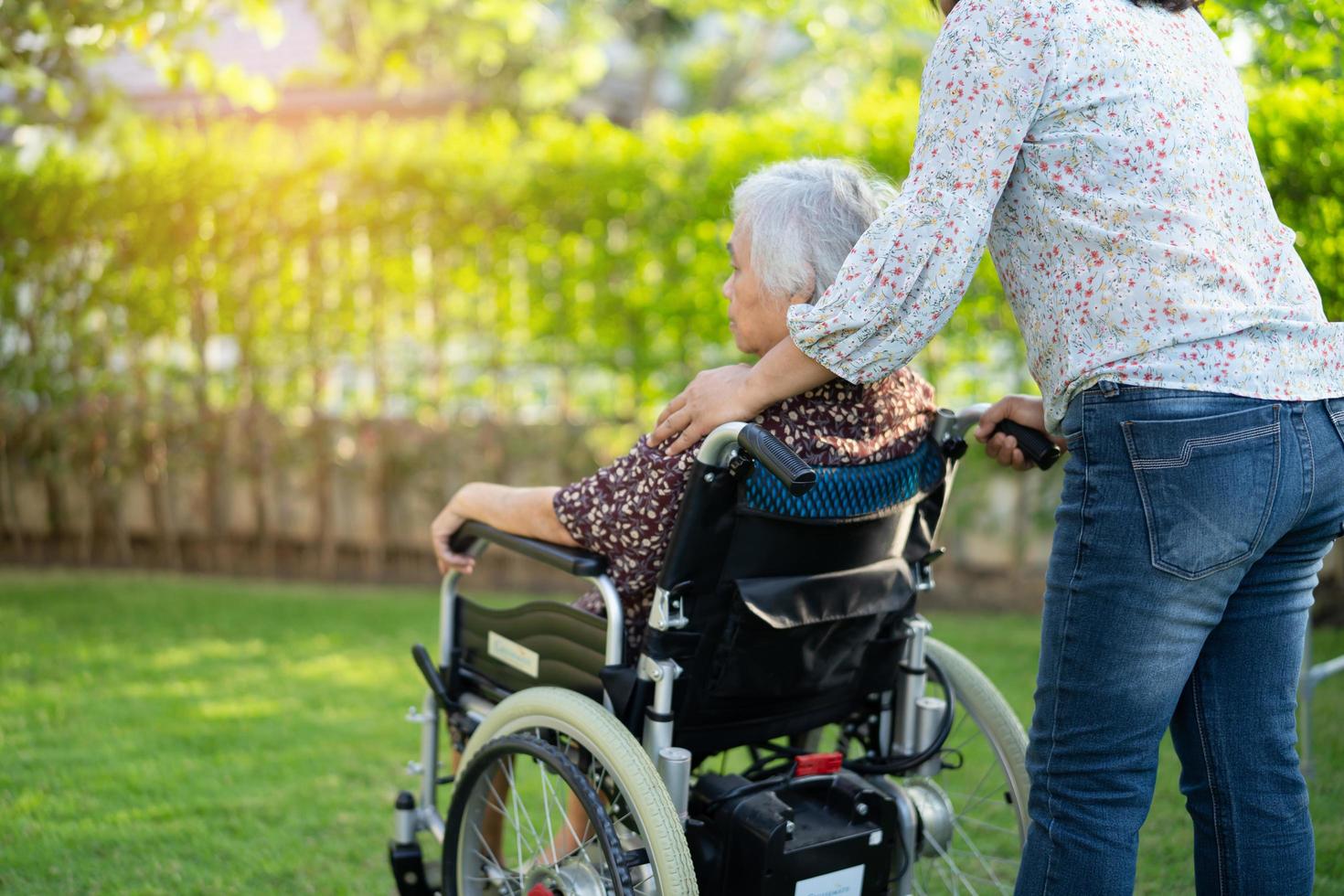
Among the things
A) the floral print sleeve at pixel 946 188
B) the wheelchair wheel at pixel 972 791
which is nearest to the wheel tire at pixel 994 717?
the wheelchair wheel at pixel 972 791

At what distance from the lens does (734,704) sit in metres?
1.92

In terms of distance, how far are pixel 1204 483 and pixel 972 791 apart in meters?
1.37

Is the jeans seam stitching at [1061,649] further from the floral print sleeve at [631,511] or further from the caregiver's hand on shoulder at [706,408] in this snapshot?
the floral print sleeve at [631,511]

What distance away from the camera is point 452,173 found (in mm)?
5246

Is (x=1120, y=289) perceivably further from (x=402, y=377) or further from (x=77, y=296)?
(x=77, y=296)

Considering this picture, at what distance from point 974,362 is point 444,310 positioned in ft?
7.19

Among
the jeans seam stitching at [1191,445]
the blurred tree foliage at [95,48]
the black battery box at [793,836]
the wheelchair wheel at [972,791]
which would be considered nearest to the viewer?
the jeans seam stitching at [1191,445]

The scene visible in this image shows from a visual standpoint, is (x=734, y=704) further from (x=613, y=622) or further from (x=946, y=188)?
(x=946, y=188)

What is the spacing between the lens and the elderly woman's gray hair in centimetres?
183

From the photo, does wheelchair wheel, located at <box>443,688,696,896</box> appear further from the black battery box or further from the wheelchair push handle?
the wheelchair push handle

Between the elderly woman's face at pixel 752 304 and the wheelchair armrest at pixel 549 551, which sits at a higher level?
the elderly woman's face at pixel 752 304

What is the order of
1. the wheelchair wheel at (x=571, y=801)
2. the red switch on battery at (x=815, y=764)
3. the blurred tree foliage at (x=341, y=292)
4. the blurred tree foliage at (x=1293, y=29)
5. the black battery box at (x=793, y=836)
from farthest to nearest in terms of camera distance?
the blurred tree foliage at (x=341, y=292) < the blurred tree foliage at (x=1293, y=29) < the red switch on battery at (x=815, y=764) < the black battery box at (x=793, y=836) < the wheelchair wheel at (x=571, y=801)

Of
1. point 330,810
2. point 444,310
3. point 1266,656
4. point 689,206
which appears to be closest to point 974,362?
point 689,206

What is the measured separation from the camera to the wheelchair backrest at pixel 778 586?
1.78m
